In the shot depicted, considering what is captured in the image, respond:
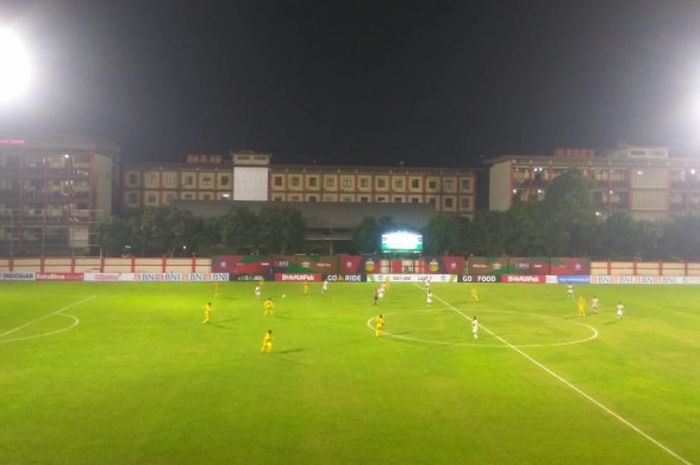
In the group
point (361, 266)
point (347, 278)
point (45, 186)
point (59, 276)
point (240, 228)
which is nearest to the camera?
point (59, 276)

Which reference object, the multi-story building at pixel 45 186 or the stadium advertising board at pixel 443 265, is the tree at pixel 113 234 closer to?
the multi-story building at pixel 45 186

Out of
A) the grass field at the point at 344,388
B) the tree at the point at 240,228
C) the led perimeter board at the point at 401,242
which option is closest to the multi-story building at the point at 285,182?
the tree at the point at 240,228

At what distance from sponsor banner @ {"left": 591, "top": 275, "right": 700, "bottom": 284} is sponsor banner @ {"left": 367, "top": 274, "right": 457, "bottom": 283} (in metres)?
18.9

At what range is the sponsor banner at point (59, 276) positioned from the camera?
74875 mm

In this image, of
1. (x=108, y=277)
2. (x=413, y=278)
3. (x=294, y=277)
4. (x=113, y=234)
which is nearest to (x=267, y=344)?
(x=294, y=277)

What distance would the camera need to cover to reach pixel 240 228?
9394 cm

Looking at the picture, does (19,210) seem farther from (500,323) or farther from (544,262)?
(500,323)

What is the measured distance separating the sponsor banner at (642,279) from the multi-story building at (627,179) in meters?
35.8

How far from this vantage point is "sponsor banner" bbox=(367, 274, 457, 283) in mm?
79000

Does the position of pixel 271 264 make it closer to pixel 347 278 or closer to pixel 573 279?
pixel 347 278

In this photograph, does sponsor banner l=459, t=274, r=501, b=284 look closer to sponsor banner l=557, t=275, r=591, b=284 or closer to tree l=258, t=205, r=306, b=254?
sponsor banner l=557, t=275, r=591, b=284

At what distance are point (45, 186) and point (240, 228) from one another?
131 feet

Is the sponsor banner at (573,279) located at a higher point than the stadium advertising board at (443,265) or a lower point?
lower

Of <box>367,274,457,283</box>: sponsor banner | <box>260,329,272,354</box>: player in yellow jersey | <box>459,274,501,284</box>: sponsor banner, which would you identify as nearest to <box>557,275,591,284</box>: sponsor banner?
<box>459,274,501,284</box>: sponsor banner
